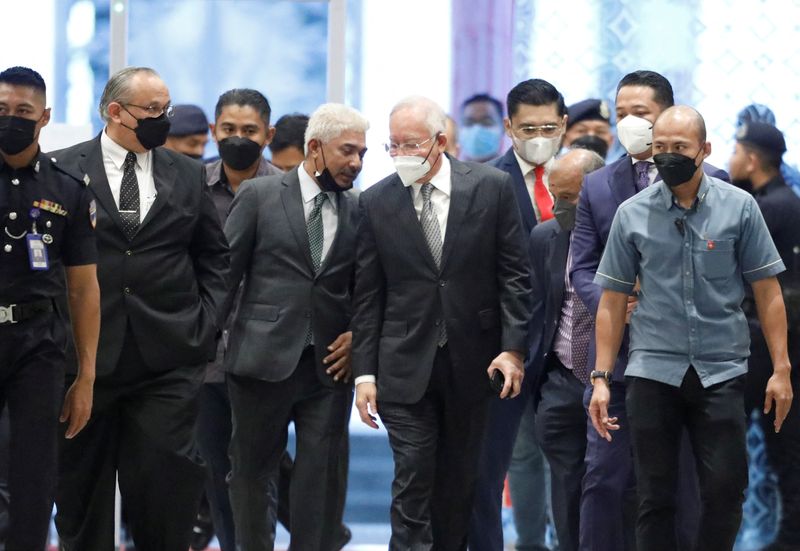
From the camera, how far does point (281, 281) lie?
5168mm

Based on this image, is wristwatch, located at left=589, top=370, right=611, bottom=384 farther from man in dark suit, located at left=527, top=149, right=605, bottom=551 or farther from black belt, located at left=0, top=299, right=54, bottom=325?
black belt, located at left=0, top=299, right=54, bottom=325

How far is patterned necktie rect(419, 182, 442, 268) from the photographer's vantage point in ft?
16.3

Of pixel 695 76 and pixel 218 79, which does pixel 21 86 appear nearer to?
pixel 218 79

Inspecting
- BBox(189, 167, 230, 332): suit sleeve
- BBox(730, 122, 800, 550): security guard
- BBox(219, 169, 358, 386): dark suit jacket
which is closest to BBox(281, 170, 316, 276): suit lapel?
BBox(219, 169, 358, 386): dark suit jacket

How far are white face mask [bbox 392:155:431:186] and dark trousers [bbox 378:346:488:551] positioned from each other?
1.93 feet

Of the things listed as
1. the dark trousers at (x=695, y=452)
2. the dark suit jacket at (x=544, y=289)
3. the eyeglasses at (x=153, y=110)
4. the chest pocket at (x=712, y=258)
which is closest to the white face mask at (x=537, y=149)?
the dark suit jacket at (x=544, y=289)

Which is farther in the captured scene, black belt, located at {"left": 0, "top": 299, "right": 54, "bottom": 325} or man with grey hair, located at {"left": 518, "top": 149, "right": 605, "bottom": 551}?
man with grey hair, located at {"left": 518, "top": 149, "right": 605, "bottom": 551}

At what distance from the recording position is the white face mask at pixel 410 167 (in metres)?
4.94

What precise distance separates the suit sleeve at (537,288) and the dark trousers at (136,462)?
4.41 feet

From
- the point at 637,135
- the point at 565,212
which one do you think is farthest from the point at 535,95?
the point at 637,135

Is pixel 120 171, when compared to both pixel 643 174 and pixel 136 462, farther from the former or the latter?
pixel 643 174

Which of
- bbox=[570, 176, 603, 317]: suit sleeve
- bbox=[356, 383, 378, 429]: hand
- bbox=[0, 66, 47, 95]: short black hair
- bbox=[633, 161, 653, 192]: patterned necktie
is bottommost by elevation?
bbox=[356, 383, 378, 429]: hand

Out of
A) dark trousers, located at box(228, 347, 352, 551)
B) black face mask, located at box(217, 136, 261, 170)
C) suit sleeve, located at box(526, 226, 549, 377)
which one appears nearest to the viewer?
dark trousers, located at box(228, 347, 352, 551)

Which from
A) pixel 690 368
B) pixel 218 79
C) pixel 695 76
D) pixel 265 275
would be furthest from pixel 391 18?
pixel 690 368
